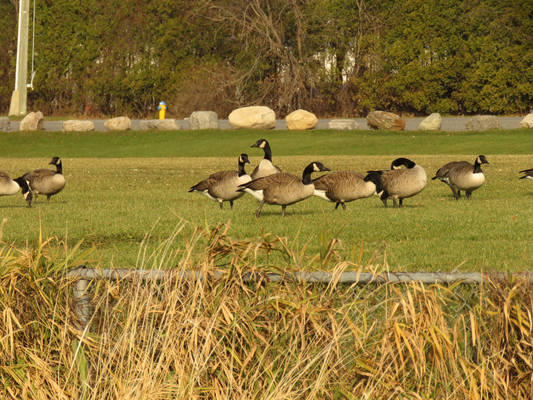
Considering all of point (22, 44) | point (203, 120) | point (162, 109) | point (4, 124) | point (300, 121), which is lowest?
point (4, 124)

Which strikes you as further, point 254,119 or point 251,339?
point 254,119

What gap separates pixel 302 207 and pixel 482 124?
2197 cm

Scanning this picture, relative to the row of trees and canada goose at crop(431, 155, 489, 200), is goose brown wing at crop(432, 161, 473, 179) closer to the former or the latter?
canada goose at crop(431, 155, 489, 200)

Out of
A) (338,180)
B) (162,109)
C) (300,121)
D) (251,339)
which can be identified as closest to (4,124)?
(162,109)

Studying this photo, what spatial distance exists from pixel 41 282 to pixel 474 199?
12867 millimetres

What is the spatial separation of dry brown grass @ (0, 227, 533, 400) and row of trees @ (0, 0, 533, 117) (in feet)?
128

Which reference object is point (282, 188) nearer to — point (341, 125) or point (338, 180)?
point (338, 180)

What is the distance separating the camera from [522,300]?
5082mm

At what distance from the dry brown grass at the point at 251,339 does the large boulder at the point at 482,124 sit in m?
31.9

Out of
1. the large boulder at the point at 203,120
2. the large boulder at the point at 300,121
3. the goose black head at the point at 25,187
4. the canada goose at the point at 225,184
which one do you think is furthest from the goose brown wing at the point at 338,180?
the large boulder at the point at 203,120

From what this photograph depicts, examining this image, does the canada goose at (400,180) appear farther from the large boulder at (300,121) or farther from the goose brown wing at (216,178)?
the large boulder at (300,121)

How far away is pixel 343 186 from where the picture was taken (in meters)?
14.5

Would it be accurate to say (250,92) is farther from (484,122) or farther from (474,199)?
(474,199)

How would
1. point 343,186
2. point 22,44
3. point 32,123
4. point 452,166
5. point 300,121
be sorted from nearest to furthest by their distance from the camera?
point 343,186 → point 452,166 → point 300,121 → point 32,123 → point 22,44
